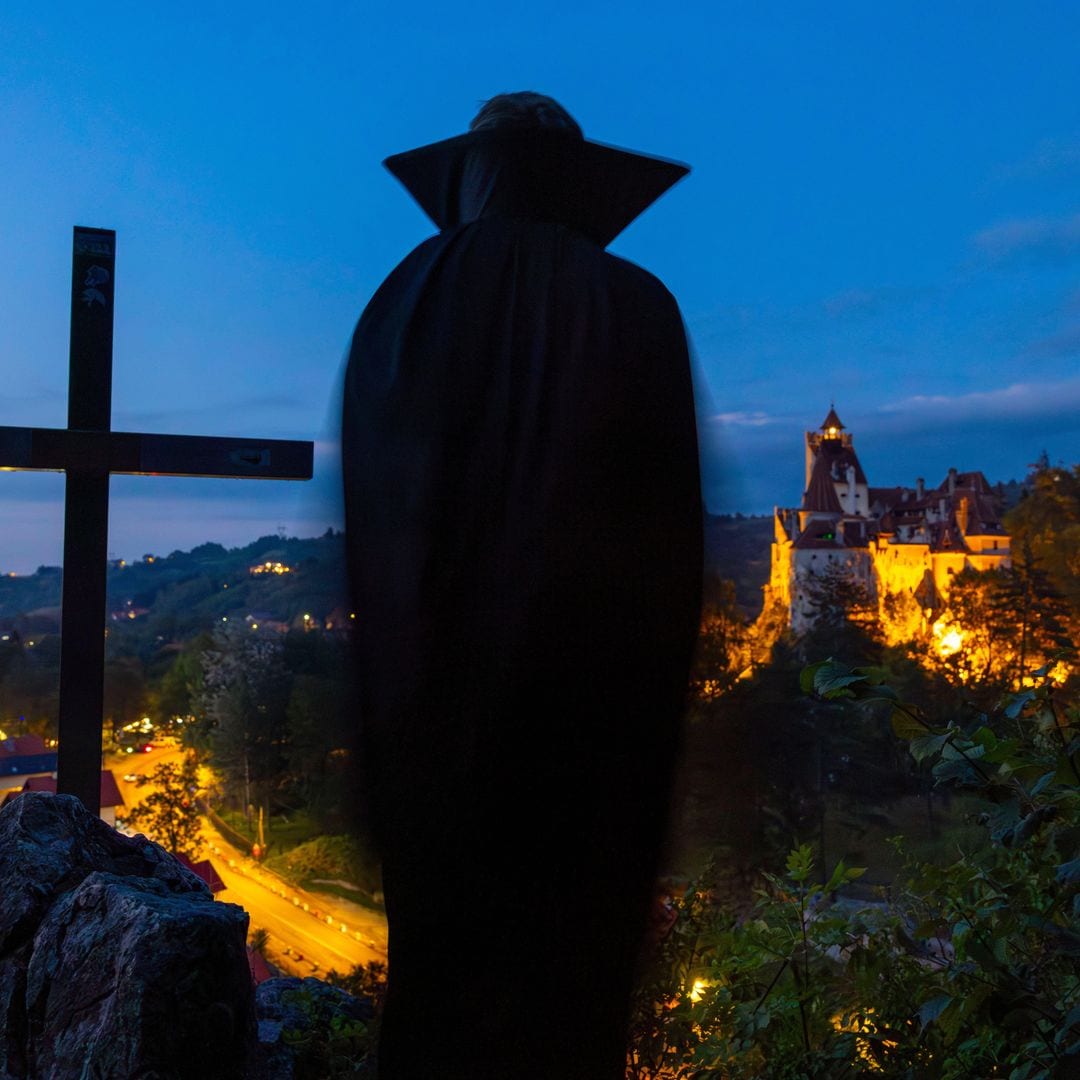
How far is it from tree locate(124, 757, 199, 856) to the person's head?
10.5 feet

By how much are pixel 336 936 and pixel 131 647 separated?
4.45ft

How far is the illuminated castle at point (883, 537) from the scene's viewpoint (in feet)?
46.0

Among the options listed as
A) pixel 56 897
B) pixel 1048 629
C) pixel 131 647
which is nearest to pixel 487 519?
pixel 56 897

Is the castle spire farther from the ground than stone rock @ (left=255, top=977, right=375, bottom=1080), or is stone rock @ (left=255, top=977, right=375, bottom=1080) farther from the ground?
the castle spire

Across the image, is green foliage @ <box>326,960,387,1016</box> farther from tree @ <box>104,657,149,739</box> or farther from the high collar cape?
the high collar cape

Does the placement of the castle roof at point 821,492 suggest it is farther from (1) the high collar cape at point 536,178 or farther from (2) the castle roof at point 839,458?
(1) the high collar cape at point 536,178

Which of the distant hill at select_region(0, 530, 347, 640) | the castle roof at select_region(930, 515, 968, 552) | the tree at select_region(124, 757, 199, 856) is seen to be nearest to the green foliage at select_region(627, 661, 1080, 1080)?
the distant hill at select_region(0, 530, 347, 640)

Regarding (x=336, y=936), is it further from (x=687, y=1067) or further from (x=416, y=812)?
(x=416, y=812)

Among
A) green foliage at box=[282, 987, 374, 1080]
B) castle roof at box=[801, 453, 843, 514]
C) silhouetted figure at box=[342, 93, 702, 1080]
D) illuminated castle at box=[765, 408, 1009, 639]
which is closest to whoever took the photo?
silhouetted figure at box=[342, 93, 702, 1080]

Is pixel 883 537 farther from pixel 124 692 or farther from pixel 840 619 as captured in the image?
pixel 124 692

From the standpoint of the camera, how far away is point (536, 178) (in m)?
0.93

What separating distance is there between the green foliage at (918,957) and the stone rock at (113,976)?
0.55 m

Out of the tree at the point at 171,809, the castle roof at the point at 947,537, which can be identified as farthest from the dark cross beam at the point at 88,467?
the castle roof at the point at 947,537

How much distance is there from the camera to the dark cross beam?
1938 millimetres
